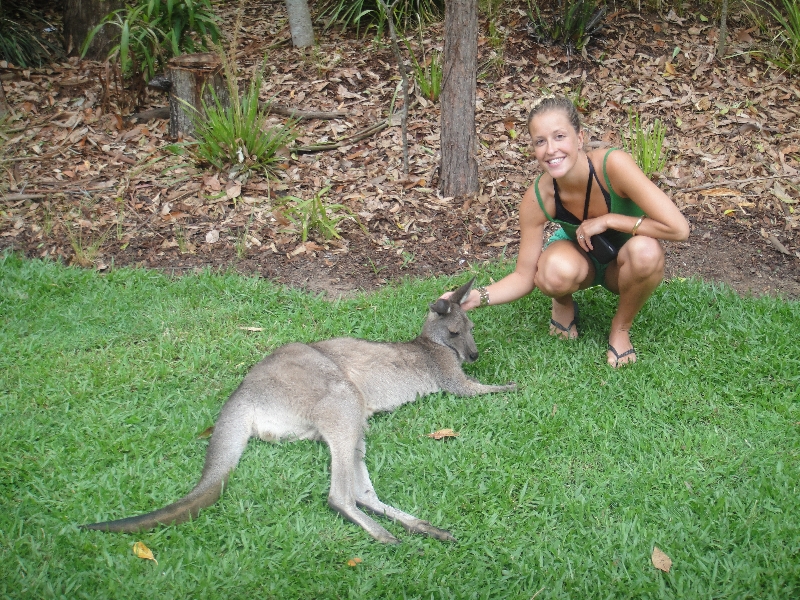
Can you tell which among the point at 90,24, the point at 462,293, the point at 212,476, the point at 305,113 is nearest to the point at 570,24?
the point at 305,113

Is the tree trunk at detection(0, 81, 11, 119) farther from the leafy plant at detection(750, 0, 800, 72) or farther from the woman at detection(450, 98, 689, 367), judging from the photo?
the leafy plant at detection(750, 0, 800, 72)

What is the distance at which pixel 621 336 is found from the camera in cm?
511

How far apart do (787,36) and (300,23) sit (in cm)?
584

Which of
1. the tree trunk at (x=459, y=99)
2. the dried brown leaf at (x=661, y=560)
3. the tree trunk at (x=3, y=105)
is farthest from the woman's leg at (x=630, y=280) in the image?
the tree trunk at (x=3, y=105)

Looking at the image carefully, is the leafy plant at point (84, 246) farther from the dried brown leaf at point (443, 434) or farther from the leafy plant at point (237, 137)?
the dried brown leaf at point (443, 434)

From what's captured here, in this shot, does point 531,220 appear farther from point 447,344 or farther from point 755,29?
point 755,29

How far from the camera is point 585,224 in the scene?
188 inches

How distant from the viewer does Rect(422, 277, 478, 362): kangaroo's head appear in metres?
5.04

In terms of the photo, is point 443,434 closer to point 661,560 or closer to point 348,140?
point 661,560

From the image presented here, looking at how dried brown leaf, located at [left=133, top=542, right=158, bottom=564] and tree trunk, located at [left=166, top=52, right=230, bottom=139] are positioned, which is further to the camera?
tree trunk, located at [left=166, top=52, right=230, bottom=139]

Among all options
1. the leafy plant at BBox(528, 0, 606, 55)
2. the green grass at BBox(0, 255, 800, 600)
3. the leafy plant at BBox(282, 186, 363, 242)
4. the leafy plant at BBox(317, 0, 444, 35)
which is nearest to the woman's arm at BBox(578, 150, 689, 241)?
the green grass at BBox(0, 255, 800, 600)

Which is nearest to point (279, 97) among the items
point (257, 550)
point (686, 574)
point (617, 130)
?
point (617, 130)

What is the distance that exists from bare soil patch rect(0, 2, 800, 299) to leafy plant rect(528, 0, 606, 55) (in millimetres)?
147

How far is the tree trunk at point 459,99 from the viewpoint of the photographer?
668 centimetres
